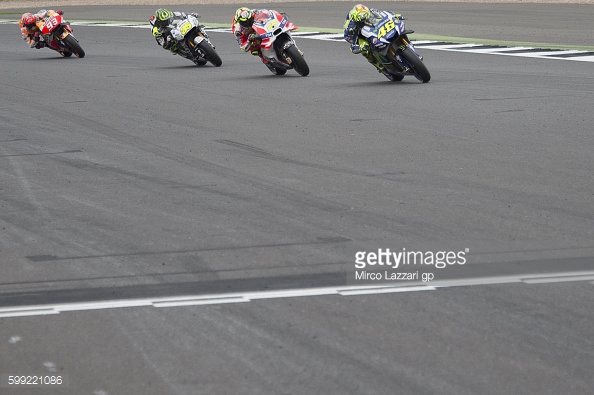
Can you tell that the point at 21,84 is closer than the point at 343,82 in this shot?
No

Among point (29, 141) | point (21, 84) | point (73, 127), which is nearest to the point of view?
point (29, 141)

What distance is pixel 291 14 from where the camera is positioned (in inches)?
1500

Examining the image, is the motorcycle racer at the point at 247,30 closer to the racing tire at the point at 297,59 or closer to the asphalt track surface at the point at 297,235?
the racing tire at the point at 297,59

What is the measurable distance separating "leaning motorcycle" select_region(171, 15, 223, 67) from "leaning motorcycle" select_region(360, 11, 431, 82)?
5.50 meters

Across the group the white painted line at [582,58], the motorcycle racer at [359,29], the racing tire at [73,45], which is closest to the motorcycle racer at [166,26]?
the racing tire at [73,45]

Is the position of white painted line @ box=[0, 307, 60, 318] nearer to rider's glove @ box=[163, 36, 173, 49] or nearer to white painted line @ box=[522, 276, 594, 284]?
white painted line @ box=[522, 276, 594, 284]

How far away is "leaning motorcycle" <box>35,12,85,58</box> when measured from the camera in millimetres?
25406

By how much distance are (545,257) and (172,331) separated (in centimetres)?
247

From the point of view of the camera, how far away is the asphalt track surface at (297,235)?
4.76m

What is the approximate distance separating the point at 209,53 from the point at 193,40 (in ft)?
1.45

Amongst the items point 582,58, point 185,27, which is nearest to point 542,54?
point 582,58

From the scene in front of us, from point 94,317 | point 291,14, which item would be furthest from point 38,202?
point 291,14

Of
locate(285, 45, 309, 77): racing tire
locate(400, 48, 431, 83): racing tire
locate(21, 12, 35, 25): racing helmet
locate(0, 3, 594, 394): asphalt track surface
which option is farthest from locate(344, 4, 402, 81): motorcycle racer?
locate(21, 12, 35, 25): racing helmet

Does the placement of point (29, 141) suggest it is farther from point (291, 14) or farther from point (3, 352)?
point (291, 14)
